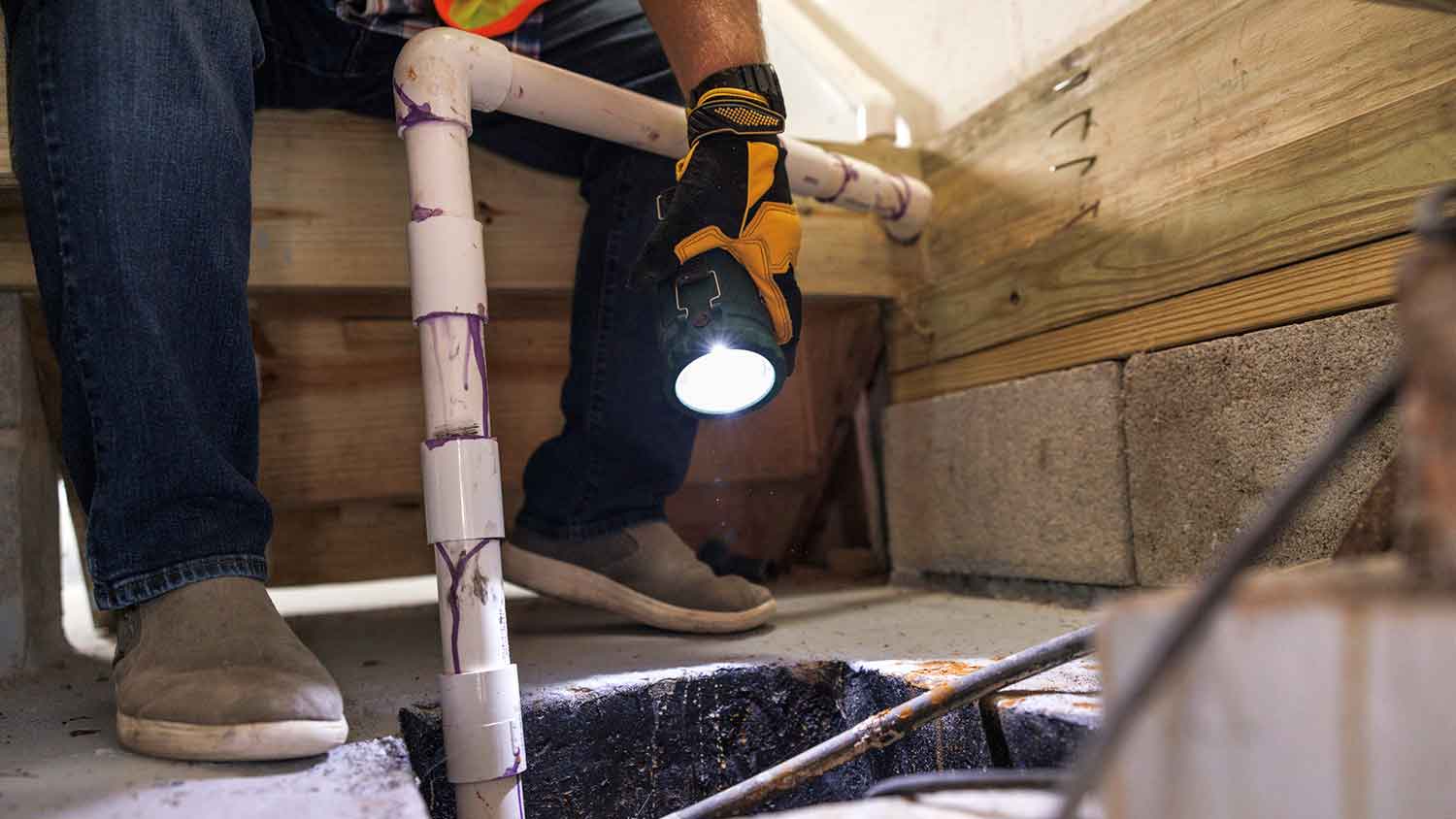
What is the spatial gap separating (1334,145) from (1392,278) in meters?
0.15

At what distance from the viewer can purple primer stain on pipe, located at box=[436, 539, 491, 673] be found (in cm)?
81

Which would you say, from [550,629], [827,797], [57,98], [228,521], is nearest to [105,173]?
[57,98]

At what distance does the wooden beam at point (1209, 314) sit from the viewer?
35.5 inches

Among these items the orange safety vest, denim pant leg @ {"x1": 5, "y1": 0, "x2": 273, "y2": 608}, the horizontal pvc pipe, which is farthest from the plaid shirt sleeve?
denim pant leg @ {"x1": 5, "y1": 0, "x2": 273, "y2": 608}

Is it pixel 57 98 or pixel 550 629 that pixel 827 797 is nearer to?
pixel 550 629

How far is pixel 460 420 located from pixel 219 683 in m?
0.27

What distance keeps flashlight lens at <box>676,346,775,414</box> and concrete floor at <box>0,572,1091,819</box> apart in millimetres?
278

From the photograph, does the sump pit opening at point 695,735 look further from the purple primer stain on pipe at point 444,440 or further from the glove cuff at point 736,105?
the glove cuff at point 736,105

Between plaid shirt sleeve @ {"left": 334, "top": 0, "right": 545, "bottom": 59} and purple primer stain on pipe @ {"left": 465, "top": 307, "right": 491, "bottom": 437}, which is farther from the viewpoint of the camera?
plaid shirt sleeve @ {"left": 334, "top": 0, "right": 545, "bottom": 59}

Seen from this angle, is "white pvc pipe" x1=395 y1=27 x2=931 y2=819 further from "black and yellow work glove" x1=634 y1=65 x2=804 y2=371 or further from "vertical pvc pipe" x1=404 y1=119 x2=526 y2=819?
"black and yellow work glove" x1=634 y1=65 x2=804 y2=371

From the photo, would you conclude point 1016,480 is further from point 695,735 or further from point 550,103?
point 550,103

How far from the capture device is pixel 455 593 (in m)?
0.83

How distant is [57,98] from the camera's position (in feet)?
2.54

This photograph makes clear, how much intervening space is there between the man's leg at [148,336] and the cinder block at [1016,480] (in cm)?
94
